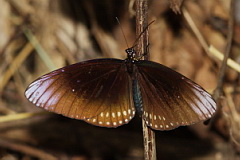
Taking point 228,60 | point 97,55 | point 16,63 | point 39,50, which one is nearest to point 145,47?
point 228,60

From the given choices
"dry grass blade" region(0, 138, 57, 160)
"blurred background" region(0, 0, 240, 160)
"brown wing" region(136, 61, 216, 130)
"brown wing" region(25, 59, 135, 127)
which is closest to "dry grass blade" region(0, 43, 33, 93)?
"blurred background" region(0, 0, 240, 160)

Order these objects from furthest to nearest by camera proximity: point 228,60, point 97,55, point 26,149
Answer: point 97,55 → point 26,149 → point 228,60

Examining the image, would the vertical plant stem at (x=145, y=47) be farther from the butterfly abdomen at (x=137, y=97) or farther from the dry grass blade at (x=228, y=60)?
the dry grass blade at (x=228, y=60)

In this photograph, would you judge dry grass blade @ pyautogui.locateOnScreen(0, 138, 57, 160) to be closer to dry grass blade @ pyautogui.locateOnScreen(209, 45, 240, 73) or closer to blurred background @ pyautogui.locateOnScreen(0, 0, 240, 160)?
blurred background @ pyautogui.locateOnScreen(0, 0, 240, 160)

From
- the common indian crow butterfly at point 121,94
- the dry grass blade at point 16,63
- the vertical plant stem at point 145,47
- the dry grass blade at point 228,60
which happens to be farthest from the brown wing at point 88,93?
the dry grass blade at point 16,63

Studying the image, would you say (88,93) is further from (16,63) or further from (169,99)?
(16,63)

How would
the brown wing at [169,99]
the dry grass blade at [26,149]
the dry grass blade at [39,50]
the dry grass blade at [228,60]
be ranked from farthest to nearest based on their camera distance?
1. the dry grass blade at [39,50]
2. the dry grass blade at [26,149]
3. the dry grass blade at [228,60]
4. the brown wing at [169,99]
